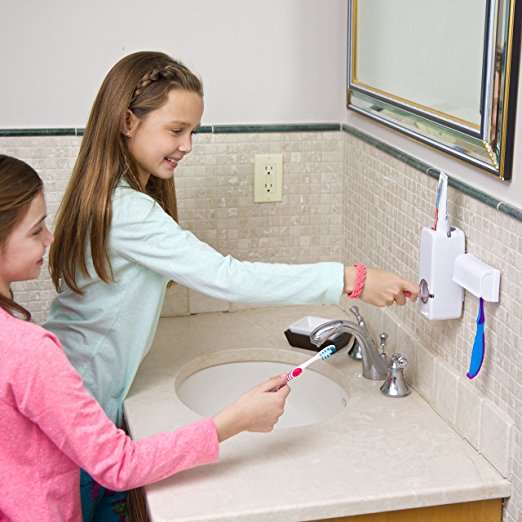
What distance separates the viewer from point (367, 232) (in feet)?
Result: 6.48

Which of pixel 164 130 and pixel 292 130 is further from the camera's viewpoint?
pixel 292 130

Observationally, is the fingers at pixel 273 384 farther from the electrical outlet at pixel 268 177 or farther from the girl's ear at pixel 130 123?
the electrical outlet at pixel 268 177

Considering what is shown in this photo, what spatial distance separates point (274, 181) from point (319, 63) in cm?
29

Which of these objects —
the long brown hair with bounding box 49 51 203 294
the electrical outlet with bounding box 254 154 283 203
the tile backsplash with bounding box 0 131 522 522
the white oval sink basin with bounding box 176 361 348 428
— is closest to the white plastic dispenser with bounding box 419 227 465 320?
the tile backsplash with bounding box 0 131 522 522

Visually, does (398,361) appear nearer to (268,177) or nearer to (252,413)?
(252,413)

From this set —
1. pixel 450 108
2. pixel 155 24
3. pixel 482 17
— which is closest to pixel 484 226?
pixel 450 108

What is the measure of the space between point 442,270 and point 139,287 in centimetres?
55

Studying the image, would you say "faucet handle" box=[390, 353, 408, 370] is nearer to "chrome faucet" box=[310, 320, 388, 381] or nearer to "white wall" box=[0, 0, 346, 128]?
"chrome faucet" box=[310, 320, 388, 381]

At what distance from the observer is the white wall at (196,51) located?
1.96m

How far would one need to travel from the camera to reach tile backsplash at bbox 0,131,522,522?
1.35m

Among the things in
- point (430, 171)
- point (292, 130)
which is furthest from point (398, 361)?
point (292, 130)

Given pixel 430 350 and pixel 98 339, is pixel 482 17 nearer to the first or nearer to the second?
pixel 430 350

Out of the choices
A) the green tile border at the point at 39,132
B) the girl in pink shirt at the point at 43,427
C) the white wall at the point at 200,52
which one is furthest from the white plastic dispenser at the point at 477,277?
the green tile border at the point at 39,132

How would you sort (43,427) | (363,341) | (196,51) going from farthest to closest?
(196,51) → (363,341) → (43,427)
